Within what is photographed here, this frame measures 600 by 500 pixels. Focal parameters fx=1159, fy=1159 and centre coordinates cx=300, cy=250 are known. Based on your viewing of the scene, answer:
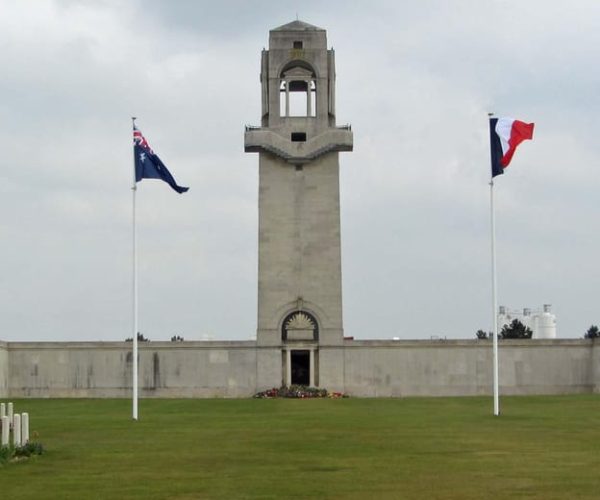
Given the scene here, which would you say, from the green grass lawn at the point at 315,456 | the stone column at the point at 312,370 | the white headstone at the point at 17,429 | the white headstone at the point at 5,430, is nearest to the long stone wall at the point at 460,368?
the stone column at the point at 312,370

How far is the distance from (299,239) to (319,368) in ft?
25.2

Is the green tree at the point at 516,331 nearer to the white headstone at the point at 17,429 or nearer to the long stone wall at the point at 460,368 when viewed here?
the long stone wall at the point at 460,368

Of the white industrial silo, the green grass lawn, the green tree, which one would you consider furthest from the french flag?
the green tree

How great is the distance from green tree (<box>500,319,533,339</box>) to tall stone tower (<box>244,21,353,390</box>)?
47.3m

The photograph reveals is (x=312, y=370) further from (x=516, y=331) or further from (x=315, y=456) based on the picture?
(x=516, y=331)

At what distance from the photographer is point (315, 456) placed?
26125 millimetres

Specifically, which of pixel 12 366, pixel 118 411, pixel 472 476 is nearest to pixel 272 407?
pixel 118 411

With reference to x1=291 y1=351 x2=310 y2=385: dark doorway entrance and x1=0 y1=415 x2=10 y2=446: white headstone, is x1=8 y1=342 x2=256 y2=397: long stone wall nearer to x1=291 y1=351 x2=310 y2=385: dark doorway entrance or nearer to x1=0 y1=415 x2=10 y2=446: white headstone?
x1=291 y1=351 x2=310 y2=385: dark doorway entrance

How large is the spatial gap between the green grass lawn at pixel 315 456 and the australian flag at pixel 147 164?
9.20 meters

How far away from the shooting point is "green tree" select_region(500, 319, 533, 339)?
368 ft

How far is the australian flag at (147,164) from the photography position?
45.2 meters

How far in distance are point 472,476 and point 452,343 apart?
46.9 meters

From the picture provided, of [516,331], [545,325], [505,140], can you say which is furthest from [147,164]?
[516,331]

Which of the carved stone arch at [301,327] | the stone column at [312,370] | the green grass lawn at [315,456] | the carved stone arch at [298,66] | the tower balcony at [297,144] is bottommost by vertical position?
the green grass lawn at [315,456]
